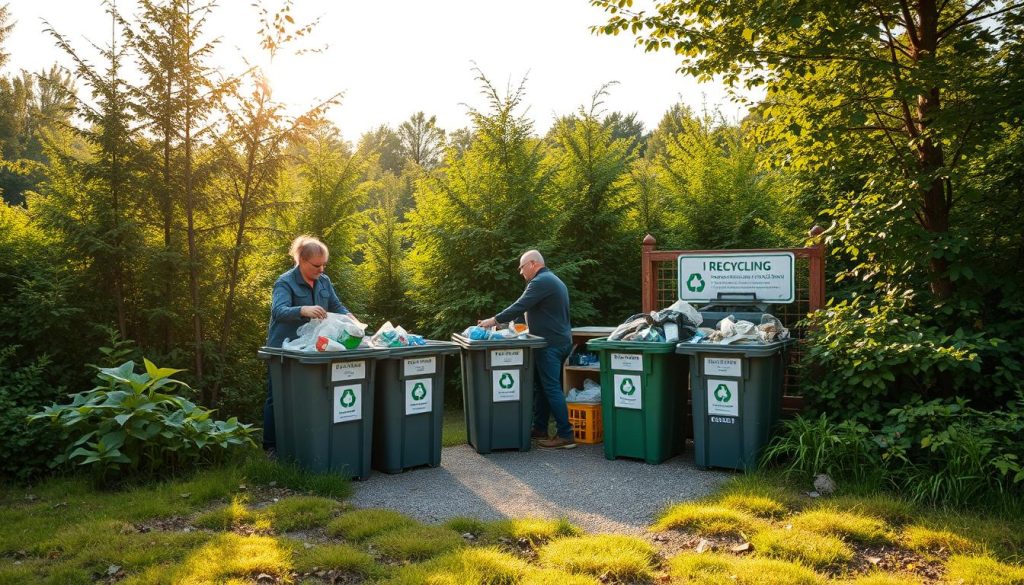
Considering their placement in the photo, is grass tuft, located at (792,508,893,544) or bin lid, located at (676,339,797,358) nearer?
grass tuft, located at (792,508,893,544)

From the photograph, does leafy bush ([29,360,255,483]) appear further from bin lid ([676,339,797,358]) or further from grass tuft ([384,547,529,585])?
bin lid ([676,339,797,358])

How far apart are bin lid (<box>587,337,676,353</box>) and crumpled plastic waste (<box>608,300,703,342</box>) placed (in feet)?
0.28

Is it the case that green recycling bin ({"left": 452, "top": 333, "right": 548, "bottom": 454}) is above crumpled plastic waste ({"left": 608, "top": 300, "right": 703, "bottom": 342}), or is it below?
below

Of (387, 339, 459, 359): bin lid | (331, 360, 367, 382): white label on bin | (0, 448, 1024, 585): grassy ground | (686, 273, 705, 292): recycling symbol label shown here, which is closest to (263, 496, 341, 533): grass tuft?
(0, 448, 1024, 585): grassy ground

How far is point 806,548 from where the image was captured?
3.75 metres

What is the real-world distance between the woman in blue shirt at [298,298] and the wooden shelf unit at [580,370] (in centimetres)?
253

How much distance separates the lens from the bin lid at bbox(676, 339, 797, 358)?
540cm

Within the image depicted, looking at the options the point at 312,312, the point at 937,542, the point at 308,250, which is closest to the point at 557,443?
the point at 312,312

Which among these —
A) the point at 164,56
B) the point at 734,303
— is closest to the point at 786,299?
the point at 734,303

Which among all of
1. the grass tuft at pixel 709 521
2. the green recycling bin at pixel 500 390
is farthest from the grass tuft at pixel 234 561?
the green recycling bin at pixel 500 390

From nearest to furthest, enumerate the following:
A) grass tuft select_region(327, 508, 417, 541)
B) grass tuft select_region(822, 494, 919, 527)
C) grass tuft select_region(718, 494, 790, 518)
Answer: grass tuft select_region(327, 508, 417, 541), grass tuft select_region(822, 494, 919, 527), grass tuft select_region(718, 494, 790, 518)

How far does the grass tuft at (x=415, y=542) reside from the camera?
3805 millimetres

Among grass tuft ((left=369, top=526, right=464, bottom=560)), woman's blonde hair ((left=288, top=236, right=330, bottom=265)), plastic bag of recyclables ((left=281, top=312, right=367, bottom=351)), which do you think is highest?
woman's blonde hair ((left=288, top=236, right=330, bottom=265))

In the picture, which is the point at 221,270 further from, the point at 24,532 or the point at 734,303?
the point at 734,303
